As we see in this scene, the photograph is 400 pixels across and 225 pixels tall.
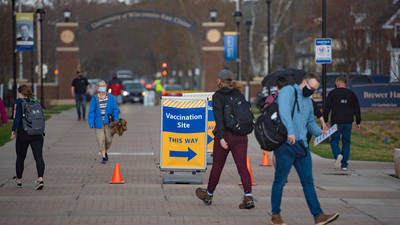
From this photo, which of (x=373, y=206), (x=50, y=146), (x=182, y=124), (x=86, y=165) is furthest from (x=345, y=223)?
(x=50, y=146)

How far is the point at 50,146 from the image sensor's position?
63.2ft

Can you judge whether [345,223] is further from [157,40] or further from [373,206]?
[157,40]

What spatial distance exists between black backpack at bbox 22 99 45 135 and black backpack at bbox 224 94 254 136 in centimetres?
339

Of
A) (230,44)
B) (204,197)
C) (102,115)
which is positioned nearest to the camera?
(204,197)

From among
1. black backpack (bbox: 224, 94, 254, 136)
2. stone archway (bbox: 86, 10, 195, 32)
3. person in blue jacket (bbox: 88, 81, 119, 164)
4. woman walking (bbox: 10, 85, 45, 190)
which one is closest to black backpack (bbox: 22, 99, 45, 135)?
woman walking (bbox: 10, 85, 45, 190)

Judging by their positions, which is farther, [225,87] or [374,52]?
[374,52]

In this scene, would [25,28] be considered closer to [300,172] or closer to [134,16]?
[134,16]

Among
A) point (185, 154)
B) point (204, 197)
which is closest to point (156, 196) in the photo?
point (204, 197)

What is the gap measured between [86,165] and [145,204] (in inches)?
201

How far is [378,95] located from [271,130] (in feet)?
80.7

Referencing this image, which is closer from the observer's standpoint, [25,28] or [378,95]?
[378,95]

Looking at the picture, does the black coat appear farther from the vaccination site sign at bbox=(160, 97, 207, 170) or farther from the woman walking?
the woman walking

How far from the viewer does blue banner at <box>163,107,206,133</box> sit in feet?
40.8

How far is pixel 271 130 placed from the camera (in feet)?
28.2
